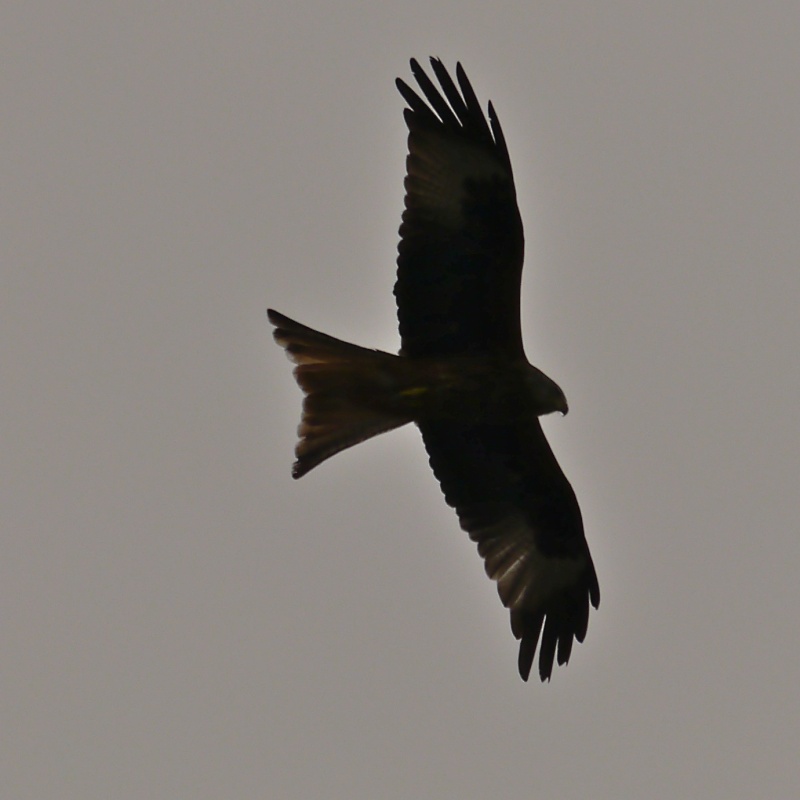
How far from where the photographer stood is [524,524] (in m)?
10.4

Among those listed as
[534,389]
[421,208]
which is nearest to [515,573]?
[534,389]

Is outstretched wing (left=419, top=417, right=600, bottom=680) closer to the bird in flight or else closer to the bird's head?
the bird in flight

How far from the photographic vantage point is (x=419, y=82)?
928 centimetres

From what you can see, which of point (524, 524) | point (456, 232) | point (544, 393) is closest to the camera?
point (456, 232)

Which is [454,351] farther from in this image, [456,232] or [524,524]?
[524,524]

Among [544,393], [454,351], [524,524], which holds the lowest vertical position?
[524,524]

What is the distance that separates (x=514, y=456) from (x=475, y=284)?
122 centimetres

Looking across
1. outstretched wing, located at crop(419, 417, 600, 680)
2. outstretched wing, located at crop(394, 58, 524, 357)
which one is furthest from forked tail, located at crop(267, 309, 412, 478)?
outstretched wing, located at crop(419, 417, 600, 680)

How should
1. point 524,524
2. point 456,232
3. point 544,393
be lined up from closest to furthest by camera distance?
point 456,232, point 544,393, point 524,524

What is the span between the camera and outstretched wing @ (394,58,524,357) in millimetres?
9375

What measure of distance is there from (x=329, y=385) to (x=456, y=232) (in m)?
1.14

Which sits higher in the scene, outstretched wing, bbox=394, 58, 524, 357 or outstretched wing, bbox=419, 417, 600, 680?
outstretched wing, bbox=394, 58, 524, 357

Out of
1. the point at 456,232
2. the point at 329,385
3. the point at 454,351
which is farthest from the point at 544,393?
the point at 329,385

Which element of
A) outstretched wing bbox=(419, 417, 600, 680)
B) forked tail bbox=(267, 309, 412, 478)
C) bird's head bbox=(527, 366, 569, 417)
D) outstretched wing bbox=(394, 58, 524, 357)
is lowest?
outstretched wing bbox=(419, 417, 600, 680)
